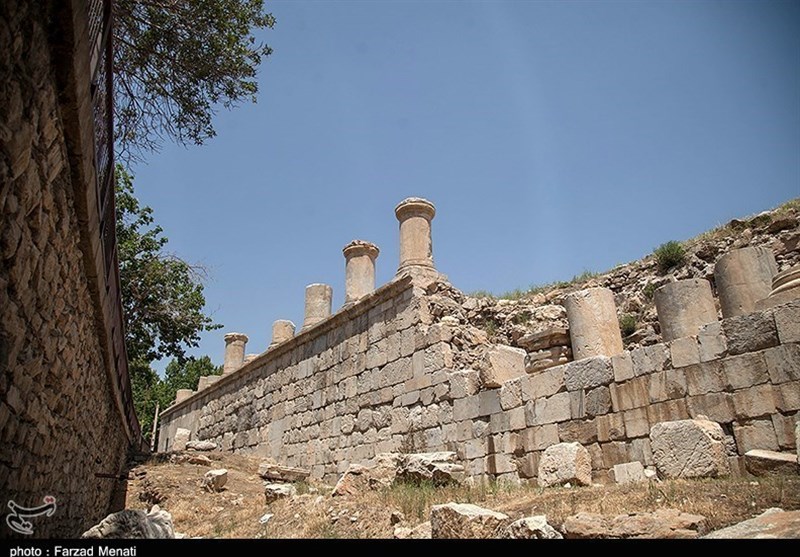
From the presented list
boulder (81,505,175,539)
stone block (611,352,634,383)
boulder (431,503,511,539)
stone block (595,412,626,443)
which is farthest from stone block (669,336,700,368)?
boulder (81,505,175,539)

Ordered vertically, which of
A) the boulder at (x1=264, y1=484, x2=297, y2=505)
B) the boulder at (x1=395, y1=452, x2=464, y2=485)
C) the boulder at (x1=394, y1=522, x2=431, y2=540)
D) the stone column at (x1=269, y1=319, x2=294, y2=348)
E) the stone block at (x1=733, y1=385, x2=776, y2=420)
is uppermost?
the stone column at (x1=269, y1=319, x2=294, y2=348)

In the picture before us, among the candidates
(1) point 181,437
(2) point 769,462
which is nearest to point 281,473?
(2) point 769,462

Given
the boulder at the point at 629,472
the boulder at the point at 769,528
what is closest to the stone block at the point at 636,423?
the boulder at the point at 629,472

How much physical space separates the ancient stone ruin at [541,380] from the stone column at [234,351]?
655 centimetres

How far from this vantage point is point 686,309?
8.41m

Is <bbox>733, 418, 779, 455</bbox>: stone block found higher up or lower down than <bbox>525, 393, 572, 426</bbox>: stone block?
lower down

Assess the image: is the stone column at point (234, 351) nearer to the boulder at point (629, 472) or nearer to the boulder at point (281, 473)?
the boulder at point (281, 473)

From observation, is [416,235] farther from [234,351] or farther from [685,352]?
[234,351]

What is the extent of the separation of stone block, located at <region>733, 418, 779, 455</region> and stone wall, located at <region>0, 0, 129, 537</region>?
22.9 feet

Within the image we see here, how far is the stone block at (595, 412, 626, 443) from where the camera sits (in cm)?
793

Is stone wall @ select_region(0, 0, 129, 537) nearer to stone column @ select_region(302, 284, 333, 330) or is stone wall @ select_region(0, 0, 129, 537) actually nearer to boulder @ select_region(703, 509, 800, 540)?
boulder @ select_region(703, 509, 800, 540)

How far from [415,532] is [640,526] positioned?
7.81ft

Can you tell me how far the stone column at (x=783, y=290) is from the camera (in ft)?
23.8

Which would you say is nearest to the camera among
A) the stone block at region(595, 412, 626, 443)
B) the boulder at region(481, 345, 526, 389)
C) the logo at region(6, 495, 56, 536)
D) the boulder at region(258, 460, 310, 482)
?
the logo at region(6, 495, 56, 536)
